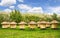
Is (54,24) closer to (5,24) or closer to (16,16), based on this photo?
(16,16)

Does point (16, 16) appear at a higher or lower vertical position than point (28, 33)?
higher

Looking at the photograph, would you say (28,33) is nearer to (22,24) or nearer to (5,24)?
(22,24)

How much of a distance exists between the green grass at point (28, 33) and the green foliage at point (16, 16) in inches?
4.7

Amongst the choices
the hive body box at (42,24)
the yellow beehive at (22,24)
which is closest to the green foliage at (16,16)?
the yellow beehive at (22,24)

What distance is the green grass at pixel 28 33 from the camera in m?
1.61

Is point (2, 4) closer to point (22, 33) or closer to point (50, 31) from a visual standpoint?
point (22, 33)

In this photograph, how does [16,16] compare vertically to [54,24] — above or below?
above

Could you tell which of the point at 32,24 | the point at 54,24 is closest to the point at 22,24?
the point at 32,24

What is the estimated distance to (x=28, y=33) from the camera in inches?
63.9

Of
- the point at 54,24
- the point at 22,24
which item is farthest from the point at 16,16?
the point at 54,24

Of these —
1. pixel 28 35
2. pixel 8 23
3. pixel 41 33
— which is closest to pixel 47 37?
pixel 41 33

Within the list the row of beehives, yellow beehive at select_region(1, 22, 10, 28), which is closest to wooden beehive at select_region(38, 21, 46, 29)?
the row of beehives

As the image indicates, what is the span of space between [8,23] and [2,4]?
0.23 m

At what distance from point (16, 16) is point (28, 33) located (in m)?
0.24
